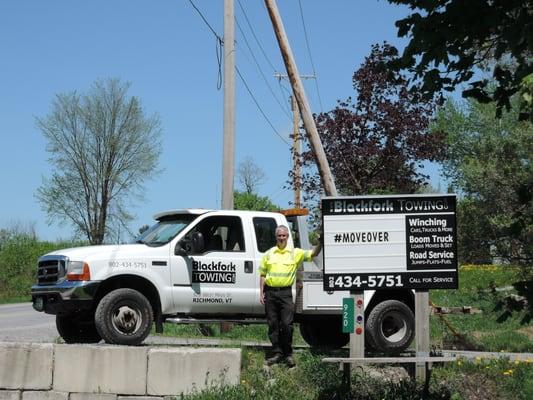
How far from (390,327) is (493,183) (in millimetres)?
15160

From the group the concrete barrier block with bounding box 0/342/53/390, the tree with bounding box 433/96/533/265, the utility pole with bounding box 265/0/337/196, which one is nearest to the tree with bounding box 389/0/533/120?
the tree with bounding box 433/96/533/265

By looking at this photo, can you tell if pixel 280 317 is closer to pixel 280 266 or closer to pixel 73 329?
pixel 280 266

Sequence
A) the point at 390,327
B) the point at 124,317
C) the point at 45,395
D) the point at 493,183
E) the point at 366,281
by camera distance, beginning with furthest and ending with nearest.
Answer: the point at 493,183, the point at 390,327, the point at 124,317, the point at 45,395, the point at 366,281

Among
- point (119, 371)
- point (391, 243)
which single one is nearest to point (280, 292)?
point (391, 243)

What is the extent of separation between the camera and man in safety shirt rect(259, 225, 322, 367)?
10461 millimetres

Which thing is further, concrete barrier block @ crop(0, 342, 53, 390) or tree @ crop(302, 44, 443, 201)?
tree @ crop(302, 44, 443, 201)

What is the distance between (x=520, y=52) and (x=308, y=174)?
15043mm

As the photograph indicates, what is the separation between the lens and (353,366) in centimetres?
1041

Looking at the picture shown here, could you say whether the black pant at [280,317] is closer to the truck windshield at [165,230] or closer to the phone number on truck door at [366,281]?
the phone number on truck door at [366,281]

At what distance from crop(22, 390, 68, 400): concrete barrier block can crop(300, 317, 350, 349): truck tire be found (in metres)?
3.99

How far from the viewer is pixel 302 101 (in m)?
15.4

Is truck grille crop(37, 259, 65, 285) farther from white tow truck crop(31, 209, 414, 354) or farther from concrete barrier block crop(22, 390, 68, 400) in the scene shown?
concrete barrier block crop(22, 390, 68, 400)

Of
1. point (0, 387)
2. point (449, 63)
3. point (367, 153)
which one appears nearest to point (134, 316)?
point (0, 387)

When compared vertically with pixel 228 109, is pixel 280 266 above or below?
below
